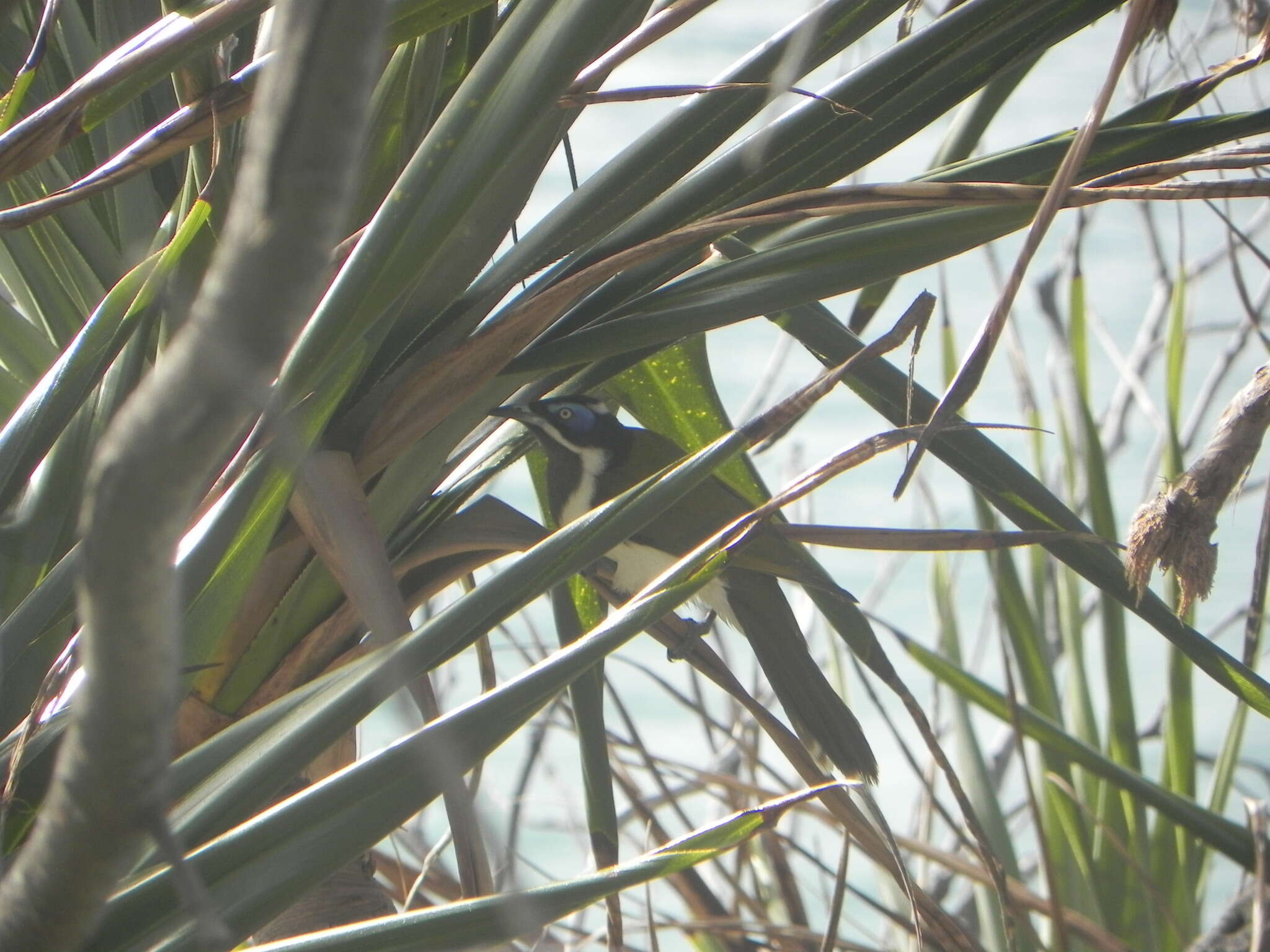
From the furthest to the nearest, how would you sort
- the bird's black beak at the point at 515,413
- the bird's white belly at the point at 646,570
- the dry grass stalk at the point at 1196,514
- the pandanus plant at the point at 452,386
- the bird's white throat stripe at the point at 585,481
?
the bird's white throat stripe at the point at 585,481 → the bird's white belly at the point at 646,570 → the bird's black beak at the point at 515,413 → the dry grass stalk at the point at 1196,514 → the pandanus plant at the point at 452,386

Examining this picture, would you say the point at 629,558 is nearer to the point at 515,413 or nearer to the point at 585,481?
the point at 585,481

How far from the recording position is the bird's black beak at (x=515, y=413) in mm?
1174

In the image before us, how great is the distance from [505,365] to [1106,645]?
48.1 inches

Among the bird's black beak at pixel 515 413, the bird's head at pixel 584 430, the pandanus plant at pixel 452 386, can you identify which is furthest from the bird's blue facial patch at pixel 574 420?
the pandanus plant at pixel 452 386

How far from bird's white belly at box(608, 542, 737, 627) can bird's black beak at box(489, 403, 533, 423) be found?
29.3 inches

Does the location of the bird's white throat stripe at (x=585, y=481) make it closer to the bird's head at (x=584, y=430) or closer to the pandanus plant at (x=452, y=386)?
the bird's head at (x=584, y=430)

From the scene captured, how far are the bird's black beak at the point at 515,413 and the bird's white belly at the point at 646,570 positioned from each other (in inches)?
29.3

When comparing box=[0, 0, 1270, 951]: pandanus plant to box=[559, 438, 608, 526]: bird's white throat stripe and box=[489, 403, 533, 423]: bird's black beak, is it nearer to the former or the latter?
box=[489, 403, 533, 423]: bird's black beak

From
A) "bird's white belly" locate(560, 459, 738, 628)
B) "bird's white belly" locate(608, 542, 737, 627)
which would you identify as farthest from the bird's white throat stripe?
"bird's white belly" locate(608, 542, 737, 627)

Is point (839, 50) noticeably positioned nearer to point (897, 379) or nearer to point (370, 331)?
point (897, 379)

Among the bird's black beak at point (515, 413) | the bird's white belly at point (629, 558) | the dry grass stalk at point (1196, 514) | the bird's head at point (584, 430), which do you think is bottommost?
the dry grass stalk at point (1196, 514)

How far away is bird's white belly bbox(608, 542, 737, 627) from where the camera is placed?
2141 mm

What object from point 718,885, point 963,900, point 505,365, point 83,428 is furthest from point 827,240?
point 963,900

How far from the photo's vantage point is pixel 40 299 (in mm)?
1143
